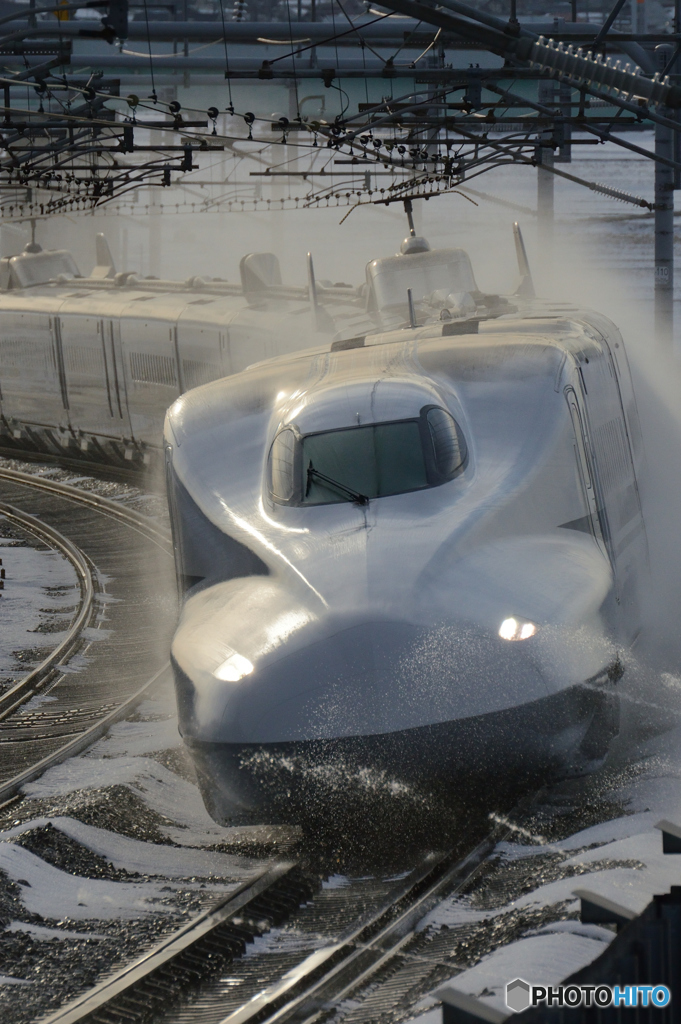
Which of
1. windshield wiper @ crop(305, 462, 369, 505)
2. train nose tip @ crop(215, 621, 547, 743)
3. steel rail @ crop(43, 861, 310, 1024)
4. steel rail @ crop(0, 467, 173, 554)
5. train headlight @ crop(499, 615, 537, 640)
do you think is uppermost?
windshield wiper @ crop(305, 462, 369, 505)

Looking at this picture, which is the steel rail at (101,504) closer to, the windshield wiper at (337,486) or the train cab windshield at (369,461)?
the train cab windshield at (369,461)

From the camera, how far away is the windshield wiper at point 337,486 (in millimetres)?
9148

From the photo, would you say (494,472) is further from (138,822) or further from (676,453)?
(676,453)

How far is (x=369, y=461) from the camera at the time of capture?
937 centimetres

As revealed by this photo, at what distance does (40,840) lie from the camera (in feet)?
29.4

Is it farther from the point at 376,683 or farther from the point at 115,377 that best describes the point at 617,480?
the point at 115,377

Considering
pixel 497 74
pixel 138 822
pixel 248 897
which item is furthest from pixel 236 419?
pixel 497 74

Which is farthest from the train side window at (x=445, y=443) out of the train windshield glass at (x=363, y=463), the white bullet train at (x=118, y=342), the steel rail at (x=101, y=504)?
the steel rail at (x=101, y=504)

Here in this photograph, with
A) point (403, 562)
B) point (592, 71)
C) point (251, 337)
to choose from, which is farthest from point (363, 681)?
point (251, 337)

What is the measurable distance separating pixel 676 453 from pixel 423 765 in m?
8.56

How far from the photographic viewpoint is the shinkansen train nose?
7645 millimetres

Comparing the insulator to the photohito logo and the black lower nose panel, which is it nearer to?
the black lower nose panel

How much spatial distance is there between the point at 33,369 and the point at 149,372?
16.4ft

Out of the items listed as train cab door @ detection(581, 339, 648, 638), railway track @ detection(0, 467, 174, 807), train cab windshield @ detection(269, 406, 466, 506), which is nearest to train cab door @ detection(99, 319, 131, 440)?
railway track @ detection(0, 467, 174, 807)
